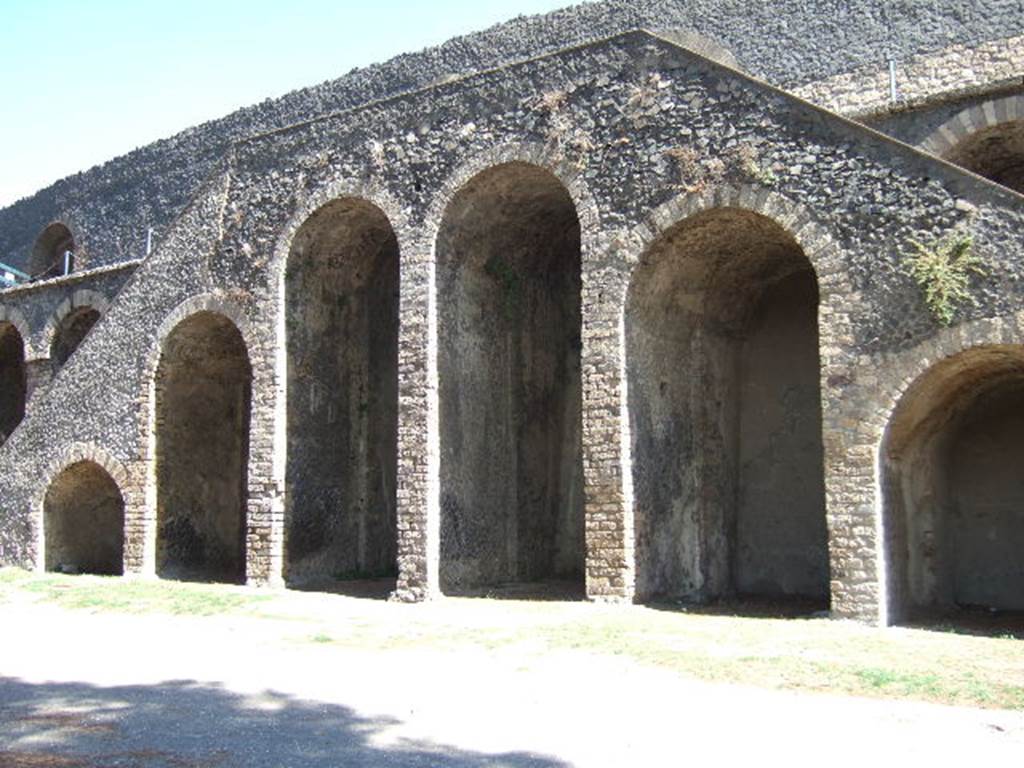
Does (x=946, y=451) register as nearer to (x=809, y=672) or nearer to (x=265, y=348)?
(x=809, y=672)

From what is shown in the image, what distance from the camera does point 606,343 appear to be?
1133 centimetres

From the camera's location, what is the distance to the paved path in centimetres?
552

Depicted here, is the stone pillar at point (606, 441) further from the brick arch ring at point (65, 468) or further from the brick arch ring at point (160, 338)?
the brick arch ring at point (65, 468)

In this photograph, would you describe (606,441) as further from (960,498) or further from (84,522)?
(84,522)

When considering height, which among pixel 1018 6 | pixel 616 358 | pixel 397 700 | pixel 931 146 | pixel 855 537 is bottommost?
pixel 397 700

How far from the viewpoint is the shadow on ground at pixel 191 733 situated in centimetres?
541

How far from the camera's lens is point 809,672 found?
7777 millimetres

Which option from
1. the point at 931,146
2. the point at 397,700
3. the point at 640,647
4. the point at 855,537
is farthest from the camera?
the point at 931,146

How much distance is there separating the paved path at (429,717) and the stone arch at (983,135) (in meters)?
7.12

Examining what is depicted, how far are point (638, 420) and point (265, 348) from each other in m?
5.31

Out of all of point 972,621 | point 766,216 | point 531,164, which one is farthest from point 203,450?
point 972,621

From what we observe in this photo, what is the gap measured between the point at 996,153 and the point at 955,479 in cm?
373

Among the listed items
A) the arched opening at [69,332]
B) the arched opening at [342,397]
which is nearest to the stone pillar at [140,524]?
the arched opening at [342,397]

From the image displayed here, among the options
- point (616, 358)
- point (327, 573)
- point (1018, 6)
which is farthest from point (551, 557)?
point (1018, 6)
